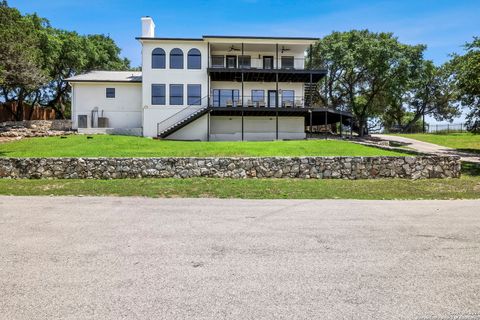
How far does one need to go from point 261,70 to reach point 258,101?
3.24 m

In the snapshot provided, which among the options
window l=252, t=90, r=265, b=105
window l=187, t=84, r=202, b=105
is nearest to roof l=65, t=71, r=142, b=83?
window l=187, t=84, r=202, b=105

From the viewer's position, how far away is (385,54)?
3947cm

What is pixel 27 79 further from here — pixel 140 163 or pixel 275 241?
pixel 275 241

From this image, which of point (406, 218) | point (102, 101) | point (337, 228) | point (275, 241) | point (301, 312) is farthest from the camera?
point (102, 101)

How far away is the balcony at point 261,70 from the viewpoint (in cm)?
3219

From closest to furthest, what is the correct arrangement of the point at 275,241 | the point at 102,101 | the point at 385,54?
the point at 275,241
the point at 102,101
the point at 385,54

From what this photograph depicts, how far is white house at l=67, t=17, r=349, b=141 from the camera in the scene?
32750mm

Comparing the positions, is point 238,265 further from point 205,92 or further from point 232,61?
point 232,61

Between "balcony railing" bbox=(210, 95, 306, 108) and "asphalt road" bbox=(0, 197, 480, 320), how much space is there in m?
25.3

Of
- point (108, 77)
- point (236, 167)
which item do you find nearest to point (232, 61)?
point (108, 77)

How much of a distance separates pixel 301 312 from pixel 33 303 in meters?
2.96

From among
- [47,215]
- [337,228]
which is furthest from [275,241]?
[47,215]

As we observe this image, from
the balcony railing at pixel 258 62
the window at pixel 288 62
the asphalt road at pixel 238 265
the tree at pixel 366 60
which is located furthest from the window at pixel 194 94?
the asphalt road at pixel 238 265

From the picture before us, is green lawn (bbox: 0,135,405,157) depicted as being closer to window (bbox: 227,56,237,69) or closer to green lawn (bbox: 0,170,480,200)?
green lawn (bbox: 0,170,480,200)
